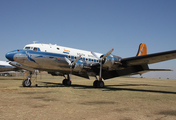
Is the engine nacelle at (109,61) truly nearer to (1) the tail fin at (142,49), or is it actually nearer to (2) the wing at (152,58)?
(2) the wing at (152,58)

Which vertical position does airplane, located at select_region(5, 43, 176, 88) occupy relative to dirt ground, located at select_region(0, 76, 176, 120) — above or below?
above

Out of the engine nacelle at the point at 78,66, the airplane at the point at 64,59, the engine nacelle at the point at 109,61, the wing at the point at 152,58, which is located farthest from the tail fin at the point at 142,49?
the engine nacelle at the point at 78,66

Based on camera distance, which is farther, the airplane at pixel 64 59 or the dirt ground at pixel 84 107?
the airplane at pixel 64 59

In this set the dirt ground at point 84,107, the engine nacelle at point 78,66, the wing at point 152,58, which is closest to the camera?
the dirt ground at point 84,107

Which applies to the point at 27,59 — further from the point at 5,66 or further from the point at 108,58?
the point at 5,66

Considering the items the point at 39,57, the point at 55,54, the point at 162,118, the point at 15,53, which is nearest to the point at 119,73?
the point at 55,54

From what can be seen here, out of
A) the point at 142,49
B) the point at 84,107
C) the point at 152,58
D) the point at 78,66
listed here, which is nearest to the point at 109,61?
the point at 78,66

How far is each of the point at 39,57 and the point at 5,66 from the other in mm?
33450

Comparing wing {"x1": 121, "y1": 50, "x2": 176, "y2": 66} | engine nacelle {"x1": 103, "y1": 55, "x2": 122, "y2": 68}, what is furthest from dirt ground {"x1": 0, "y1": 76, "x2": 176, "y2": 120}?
engine nacelle {"x1": 103, "y1": 55, "x2": 122, "y2": 68}

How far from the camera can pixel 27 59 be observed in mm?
13164

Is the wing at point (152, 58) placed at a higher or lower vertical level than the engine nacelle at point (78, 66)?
higher

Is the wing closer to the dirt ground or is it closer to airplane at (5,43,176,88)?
airplane at (5,43,176,88)

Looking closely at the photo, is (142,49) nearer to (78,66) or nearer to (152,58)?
(152,58)

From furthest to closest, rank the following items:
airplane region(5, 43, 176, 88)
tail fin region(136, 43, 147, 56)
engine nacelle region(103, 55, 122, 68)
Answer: tail fin region(136, 43, 147, 56), engine nacelle region(103, 55, 122, 68), airplane region(5, 43, 176, 88)
